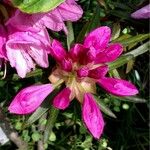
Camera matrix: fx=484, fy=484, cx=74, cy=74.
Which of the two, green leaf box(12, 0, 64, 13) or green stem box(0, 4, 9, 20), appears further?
green stem box(0, 4, 9, 20)

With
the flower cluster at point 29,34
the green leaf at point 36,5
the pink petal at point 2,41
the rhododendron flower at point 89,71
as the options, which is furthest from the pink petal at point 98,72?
the green leaf at point 36,5

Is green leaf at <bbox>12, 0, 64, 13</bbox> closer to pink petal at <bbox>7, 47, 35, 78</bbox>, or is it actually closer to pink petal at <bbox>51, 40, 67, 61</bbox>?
pink petal at <bbox>7, 47, 35, 78</bbox>

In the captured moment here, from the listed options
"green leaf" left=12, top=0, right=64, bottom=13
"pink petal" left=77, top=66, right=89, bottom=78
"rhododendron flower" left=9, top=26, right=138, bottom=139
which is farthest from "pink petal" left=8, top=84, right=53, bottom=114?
"green leaf" left=12, top=0, right=64, bottom=13

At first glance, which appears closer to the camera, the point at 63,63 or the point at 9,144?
the point at 63,63

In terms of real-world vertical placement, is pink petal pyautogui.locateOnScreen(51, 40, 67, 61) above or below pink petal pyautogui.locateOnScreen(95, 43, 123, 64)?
above

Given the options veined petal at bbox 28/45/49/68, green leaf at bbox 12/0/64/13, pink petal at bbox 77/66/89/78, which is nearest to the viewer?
green leaf at bbox 12/0/64/13

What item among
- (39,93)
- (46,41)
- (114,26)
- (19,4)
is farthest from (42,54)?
(114,26)

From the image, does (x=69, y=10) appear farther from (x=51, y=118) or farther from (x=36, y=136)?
(x=36, y=136)

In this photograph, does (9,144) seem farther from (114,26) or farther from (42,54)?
(42,54)
